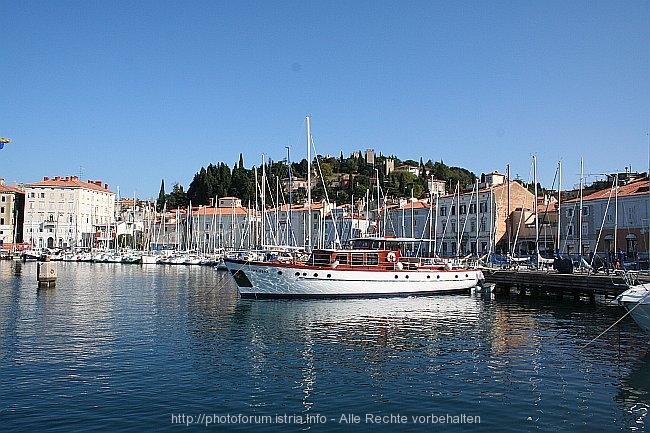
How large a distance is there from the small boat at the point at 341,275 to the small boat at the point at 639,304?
22517 mm

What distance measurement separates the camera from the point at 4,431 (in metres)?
14.2

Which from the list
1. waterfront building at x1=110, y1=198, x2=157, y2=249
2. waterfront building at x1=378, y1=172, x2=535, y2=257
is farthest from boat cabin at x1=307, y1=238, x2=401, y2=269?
waterfront building at x1=110, y1=198, x2=157, y2=249

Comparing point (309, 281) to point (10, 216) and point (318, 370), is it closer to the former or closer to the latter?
point (318, 370)

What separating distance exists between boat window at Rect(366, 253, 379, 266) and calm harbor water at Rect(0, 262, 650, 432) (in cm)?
778

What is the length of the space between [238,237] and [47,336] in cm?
9994

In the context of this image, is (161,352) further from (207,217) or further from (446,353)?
(207,217)

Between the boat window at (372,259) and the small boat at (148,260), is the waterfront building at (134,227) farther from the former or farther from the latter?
the boat window at (372,259)

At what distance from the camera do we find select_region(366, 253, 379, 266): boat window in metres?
43.8

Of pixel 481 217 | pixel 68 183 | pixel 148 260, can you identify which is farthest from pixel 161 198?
pixel 481 217

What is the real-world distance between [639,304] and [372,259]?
24118mm

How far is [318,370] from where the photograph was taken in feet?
66.5

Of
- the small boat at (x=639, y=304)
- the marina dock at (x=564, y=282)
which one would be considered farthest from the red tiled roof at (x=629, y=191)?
the small boat at (x=639, y=304)

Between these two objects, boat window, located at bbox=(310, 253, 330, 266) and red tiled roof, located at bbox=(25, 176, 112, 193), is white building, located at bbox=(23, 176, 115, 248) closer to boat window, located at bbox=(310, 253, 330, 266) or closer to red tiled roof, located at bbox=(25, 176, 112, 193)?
red tiled roof, located at bbox=(25, 176, 112, 193)

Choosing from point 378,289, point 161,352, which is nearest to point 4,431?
point 161,352
